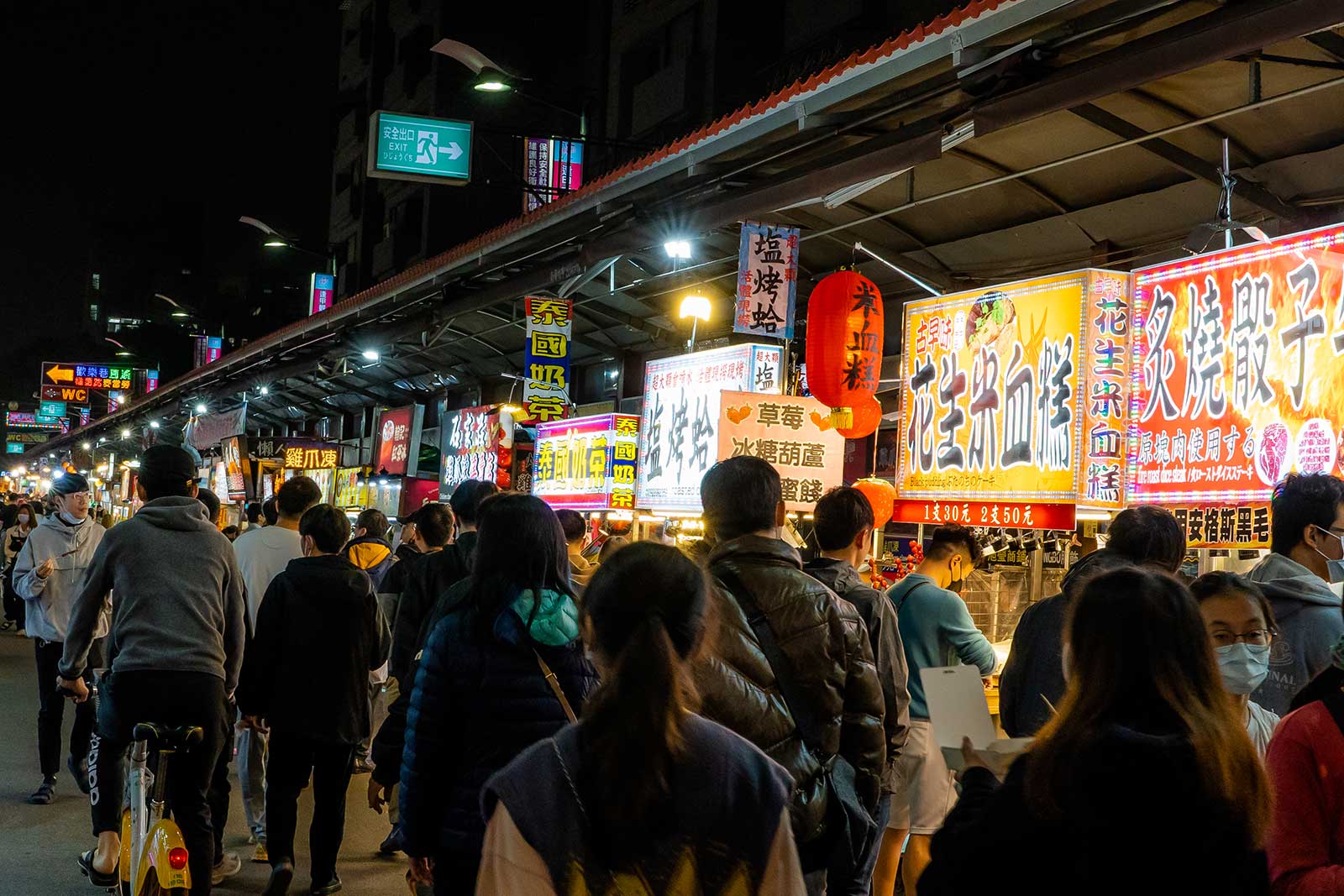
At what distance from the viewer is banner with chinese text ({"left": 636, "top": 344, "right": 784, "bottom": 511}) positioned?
11070mm

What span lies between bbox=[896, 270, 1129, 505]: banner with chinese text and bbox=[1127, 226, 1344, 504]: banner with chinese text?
20 cm

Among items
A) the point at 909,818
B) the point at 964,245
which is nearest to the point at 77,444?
the point at 964,245

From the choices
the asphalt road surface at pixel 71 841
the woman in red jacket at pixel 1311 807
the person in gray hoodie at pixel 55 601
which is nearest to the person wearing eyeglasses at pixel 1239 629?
the woman in red jacket at pixel 1311 807

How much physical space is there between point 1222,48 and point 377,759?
4.84 m

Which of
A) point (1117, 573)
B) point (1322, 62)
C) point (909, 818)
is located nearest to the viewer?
point (1117, 573)

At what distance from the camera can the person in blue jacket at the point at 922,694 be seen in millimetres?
6391

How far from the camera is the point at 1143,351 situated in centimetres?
706

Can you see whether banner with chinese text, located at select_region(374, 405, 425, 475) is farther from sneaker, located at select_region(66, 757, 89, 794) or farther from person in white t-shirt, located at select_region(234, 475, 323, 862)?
person in white t-shirt, located at select_region(234, 475, 323, 862)

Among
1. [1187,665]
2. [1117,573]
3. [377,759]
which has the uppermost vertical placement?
[1117,573]

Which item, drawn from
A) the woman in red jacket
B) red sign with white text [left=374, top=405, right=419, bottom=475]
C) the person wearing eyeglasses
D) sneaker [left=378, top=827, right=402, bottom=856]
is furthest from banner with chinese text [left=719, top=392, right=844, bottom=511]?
red sign with white text [left=374, top=405, right=419, bottom=475]

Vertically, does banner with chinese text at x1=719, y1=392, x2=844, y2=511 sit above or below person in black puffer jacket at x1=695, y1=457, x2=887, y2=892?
above

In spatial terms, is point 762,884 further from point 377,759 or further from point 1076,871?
point 377,759

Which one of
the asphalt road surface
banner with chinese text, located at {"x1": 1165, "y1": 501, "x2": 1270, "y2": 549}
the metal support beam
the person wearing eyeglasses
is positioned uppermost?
the metal support beam

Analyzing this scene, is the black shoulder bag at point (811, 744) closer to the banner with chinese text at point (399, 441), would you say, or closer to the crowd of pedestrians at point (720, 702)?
the crowd of pedestrians at point (720, 702)
